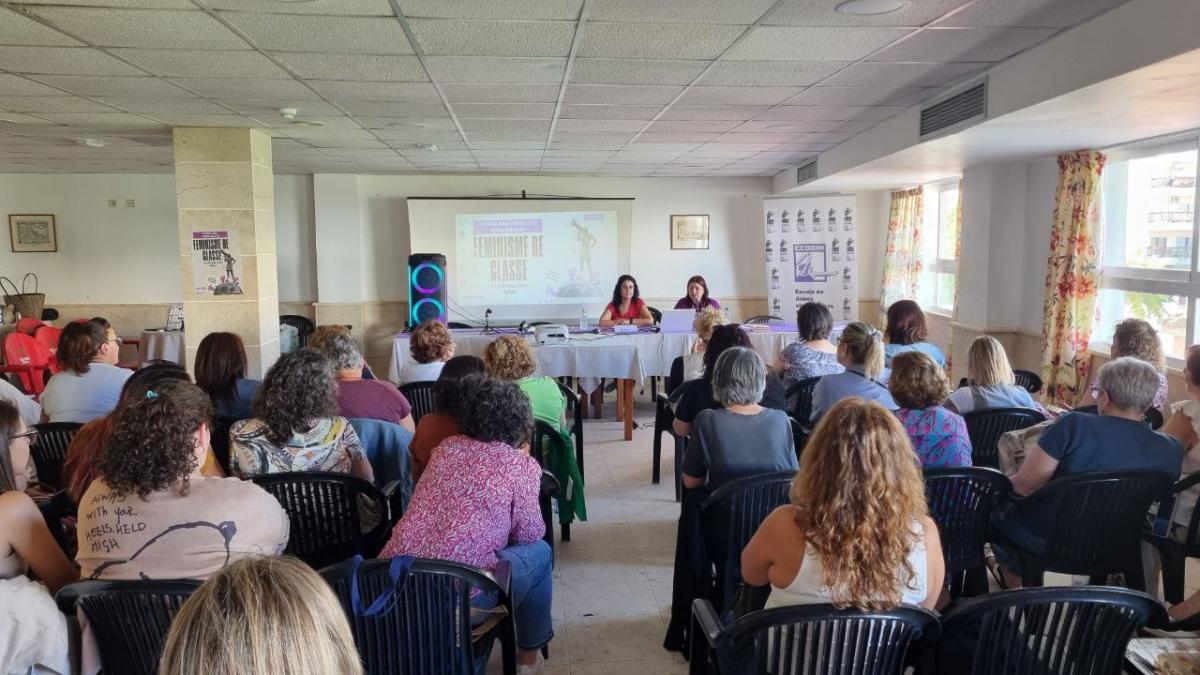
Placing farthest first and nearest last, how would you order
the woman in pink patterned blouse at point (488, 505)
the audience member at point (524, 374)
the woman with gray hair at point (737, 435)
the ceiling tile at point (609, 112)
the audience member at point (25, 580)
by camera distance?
the ceiling tile at point (609, 112) → the audience member at point (524, 374) → the woman with gray hair at point (737, 435) → the woman in pink patterned blouse at point (488, 505) → the audience member at point (25, 580)

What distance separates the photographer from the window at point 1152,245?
4965mm

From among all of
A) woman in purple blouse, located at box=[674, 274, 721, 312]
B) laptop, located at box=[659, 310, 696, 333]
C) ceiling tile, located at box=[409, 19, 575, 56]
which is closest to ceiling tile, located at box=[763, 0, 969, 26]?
ceiling tile, located at box=[409, 19, 575, 56]

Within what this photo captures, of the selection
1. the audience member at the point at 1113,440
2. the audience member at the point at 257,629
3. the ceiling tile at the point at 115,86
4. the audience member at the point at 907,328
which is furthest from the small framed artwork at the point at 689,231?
the audience member at the point at 257,629

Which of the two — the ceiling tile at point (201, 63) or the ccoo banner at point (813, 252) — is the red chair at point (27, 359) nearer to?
the ceiling tile at point (201, 63)

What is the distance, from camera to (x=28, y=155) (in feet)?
24.0

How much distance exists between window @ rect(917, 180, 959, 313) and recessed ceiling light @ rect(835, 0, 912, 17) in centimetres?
561

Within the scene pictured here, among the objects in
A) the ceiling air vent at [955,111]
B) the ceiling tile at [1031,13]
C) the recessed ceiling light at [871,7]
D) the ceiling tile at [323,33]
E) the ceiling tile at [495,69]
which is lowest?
the ceiling air vent at [955,111]

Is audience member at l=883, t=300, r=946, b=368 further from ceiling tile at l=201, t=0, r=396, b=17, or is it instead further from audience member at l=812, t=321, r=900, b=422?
ceiling tile at l=201, t=0, r=396, b=17

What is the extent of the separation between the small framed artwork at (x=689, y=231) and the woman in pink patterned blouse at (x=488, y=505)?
24.5 feet

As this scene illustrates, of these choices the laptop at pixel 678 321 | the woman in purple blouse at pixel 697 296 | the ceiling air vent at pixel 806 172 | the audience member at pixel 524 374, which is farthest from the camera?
the ceiling air vent at pixel 806 172

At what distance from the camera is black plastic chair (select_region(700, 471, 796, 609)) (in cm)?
241

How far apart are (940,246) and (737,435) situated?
669 cm

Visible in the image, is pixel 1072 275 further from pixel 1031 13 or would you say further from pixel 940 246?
pixel 1031 13

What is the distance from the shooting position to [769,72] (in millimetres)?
3979
